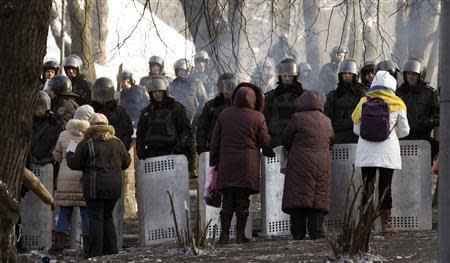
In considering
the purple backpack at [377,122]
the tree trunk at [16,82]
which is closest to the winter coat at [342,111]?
the purple backpack at [377,122]

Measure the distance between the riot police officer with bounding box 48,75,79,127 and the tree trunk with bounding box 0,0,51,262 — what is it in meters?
6.58

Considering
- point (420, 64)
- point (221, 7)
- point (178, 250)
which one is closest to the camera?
point (221, 7)

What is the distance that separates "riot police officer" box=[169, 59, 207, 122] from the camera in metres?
26.4

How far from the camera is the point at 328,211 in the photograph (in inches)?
628

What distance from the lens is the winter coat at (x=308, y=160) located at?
15.7 m

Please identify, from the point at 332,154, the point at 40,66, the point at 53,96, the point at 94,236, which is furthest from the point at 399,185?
the point at 40,66

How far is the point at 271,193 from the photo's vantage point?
16672mm

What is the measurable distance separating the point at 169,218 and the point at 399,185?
230 centimetres

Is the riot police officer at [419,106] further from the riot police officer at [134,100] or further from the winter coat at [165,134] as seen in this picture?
the riot police officer at [134,100]

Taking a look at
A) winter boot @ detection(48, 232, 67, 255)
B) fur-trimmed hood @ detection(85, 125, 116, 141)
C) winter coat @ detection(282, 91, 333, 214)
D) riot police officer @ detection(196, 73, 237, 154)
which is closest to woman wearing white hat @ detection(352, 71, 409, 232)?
winter coat @ detection(282, 91, 333, 214)

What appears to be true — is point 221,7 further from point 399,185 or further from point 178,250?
point 399,185

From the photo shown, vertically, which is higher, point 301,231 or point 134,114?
point 134,114

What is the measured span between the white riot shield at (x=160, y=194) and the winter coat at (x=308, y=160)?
1.19 meters

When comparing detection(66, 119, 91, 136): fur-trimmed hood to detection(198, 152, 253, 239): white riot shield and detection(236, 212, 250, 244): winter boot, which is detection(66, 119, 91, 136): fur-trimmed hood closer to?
detection(198, 152, 253, 239): white riot shield
